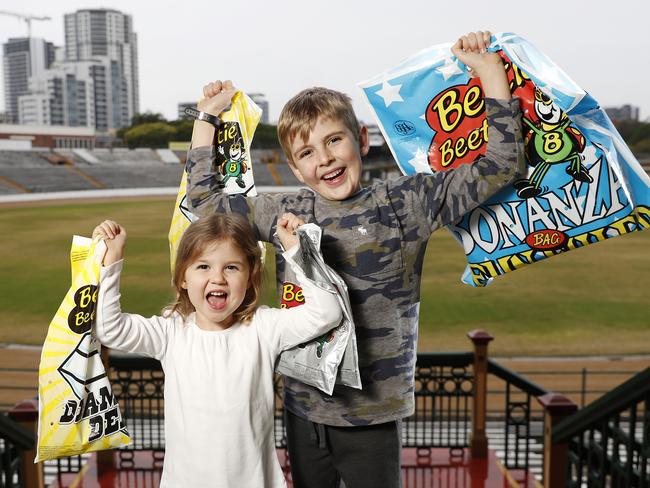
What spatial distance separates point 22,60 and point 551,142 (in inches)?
4798

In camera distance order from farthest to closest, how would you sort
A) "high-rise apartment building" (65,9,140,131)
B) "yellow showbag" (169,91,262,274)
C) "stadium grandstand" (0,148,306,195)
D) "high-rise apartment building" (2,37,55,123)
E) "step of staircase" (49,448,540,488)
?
"high-rise apartment building" (2,37,55,123), "high-rise apartment building" (65,9,140,131), "stadium grandstand" (0,148,306,195), "step of staircase" (49,448,540,488), "yellow showbag" (169,91,262,274)

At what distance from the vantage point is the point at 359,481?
4.69 ft

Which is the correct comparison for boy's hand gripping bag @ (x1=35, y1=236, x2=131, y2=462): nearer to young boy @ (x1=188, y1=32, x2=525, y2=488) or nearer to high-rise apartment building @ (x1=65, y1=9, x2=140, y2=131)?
young boy @ (x1=188, y1=32, x2=525, y2=488)

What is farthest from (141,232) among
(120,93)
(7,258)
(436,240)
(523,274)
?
(120,93)

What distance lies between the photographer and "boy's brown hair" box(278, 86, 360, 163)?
1.37 metres

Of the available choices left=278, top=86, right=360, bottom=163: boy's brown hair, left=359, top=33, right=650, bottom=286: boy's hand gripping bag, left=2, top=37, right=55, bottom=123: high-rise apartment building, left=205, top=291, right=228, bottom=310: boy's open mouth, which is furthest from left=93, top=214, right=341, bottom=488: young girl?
left=2, top=37, right=55, bottom=123: high-rise apartment building

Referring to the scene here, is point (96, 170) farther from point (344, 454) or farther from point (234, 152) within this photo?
point (344, 454)

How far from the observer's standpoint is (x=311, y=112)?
1371 millimetres

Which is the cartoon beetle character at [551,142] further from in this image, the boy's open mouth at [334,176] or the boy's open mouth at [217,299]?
the boy's open mouth at [217,299]

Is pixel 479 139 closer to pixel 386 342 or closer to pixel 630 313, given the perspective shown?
pixel 386 342

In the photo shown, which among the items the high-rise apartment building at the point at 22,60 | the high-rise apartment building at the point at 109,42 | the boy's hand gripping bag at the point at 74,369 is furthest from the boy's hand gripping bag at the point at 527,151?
the high-rise apartment building at the point at 22,60

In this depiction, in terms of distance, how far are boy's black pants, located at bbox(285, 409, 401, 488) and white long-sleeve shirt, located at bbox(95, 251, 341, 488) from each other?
0.07m

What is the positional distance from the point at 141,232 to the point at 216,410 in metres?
17.2

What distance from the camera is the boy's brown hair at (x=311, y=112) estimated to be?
137 cm
